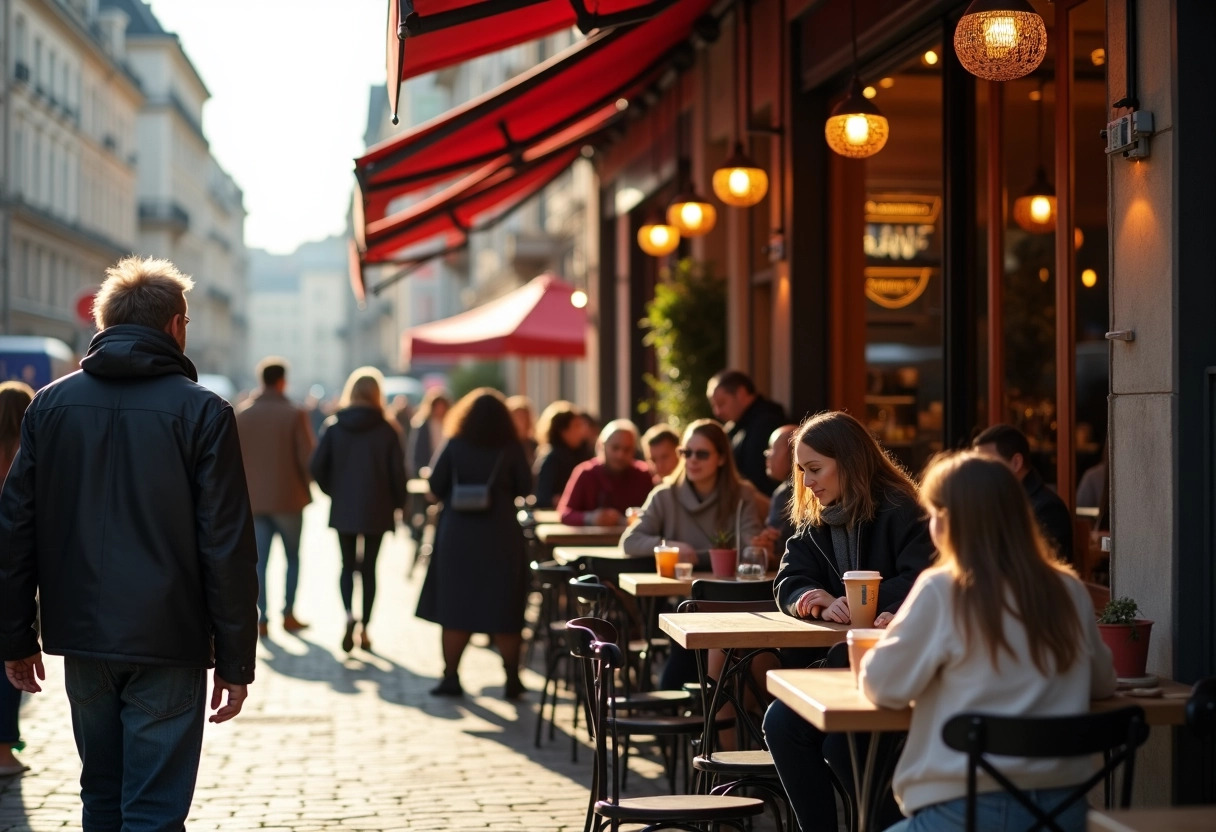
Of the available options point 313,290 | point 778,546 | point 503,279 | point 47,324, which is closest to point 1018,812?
point 778,546

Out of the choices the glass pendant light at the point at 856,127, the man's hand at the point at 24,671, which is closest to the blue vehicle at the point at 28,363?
the glass pendant light at the point at 856,127

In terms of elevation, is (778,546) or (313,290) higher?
(313,290)

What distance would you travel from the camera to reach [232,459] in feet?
14.9

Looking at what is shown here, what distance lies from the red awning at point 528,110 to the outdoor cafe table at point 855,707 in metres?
6.87

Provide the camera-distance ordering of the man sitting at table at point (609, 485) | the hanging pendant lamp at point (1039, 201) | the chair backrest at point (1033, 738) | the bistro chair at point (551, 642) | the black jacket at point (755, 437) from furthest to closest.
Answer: the man sitting at table at point (609, 485) < the black jacket at point (755, 437) < the hanging pendant lamp at point (1039, 201) < the bistro chair at point (551, 642) < the chair backrest at point (1033, 738)

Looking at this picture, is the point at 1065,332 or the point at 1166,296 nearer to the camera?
the point at 1166,296

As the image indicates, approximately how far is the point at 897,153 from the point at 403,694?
593 cm

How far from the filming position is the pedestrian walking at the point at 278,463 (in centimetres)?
1229

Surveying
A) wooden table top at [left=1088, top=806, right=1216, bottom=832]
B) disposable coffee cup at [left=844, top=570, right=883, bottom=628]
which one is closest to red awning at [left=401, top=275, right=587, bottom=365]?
disposable coffee cup at [left=844, top=570, right=883, bottom=628]

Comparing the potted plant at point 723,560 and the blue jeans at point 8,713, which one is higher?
the potted plant at point 723,560

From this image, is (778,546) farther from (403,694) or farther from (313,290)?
(313,290)

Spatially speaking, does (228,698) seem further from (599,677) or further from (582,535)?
(582,535)

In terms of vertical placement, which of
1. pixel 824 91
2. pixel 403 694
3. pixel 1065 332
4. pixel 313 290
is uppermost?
pixel 313 290

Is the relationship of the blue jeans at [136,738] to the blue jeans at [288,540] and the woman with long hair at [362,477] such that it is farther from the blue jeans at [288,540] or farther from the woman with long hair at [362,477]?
the blue jeans at [288,540]
